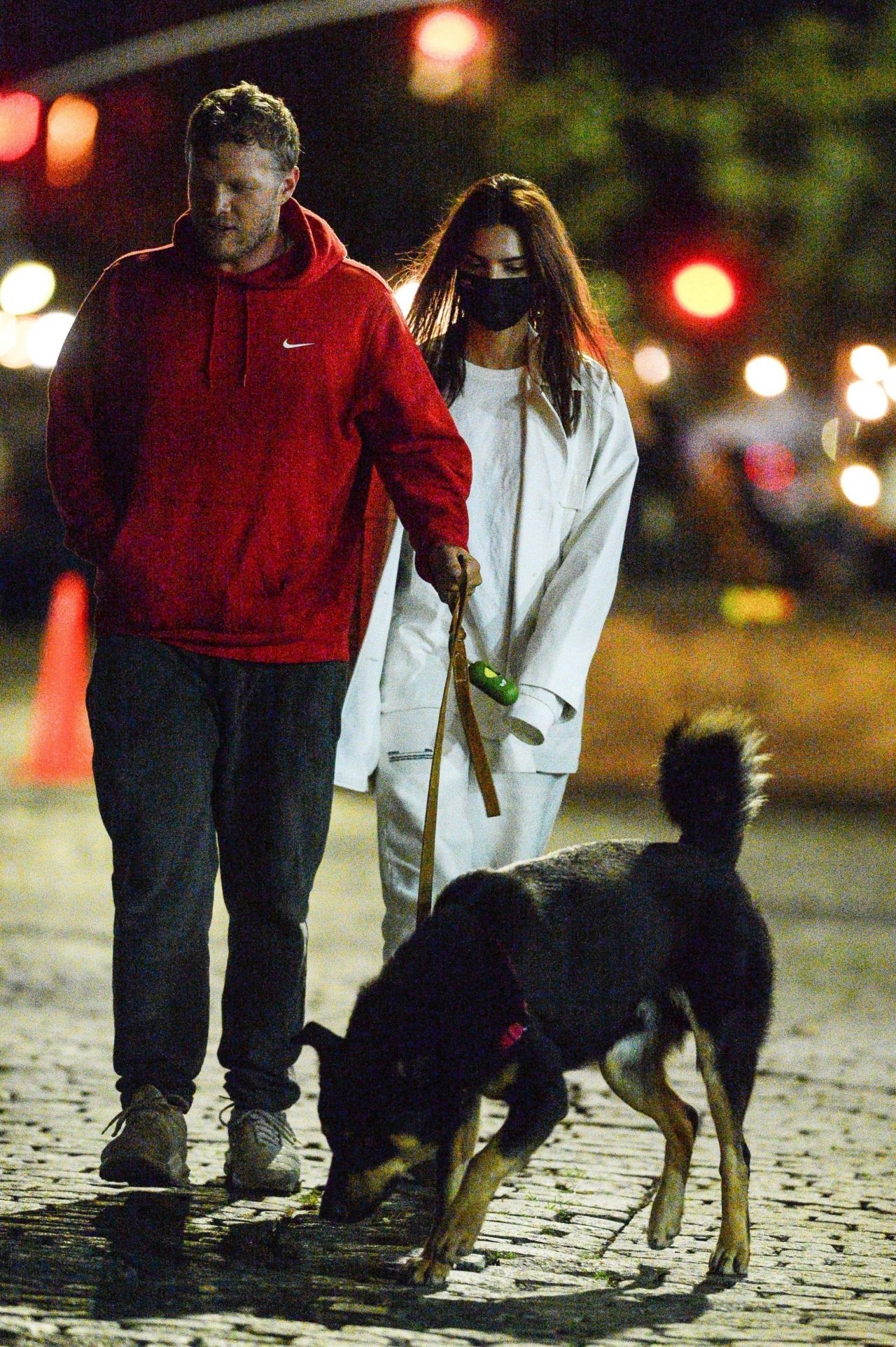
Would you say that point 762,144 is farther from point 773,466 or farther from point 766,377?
point 773,466

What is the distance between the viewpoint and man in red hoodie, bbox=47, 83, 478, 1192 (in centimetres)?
432

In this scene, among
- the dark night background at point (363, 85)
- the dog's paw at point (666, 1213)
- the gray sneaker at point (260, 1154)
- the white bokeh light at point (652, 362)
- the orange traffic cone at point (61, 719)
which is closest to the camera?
the dog's paw at point (666, 1213)

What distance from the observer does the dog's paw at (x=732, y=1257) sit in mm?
4062

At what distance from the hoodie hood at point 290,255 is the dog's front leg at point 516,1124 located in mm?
1738

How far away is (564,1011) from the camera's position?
3914 millimetres

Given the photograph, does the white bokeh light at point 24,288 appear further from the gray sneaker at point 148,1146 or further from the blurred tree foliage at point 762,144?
the gray sneaker at point 148,1146

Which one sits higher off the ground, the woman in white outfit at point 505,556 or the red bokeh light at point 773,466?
the red bokeh light at point 773,466

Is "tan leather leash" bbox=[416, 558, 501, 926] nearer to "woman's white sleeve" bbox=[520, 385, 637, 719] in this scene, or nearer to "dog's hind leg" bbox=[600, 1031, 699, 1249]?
"woman's white sleeve" bbox=[520, 385, 637, 719]

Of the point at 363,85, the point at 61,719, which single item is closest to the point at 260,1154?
the point at 61,719

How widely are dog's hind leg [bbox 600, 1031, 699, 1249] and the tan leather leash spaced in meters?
0.53

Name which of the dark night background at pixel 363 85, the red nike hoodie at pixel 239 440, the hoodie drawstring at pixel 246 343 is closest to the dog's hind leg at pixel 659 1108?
the red nike hoodie at pixel 239 440

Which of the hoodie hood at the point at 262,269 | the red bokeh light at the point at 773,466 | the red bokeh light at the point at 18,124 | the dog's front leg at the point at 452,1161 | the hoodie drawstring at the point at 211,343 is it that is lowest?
the dog's front leg at the point at 452,1161

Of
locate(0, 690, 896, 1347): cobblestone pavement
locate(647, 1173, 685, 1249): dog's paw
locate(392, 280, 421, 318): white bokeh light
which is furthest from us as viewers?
locate(392, 280, 421, 318): white bokeh light

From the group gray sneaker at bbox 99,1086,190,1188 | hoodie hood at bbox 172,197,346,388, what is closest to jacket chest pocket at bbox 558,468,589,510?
hoodie hood at bbox 172,197,346,388
